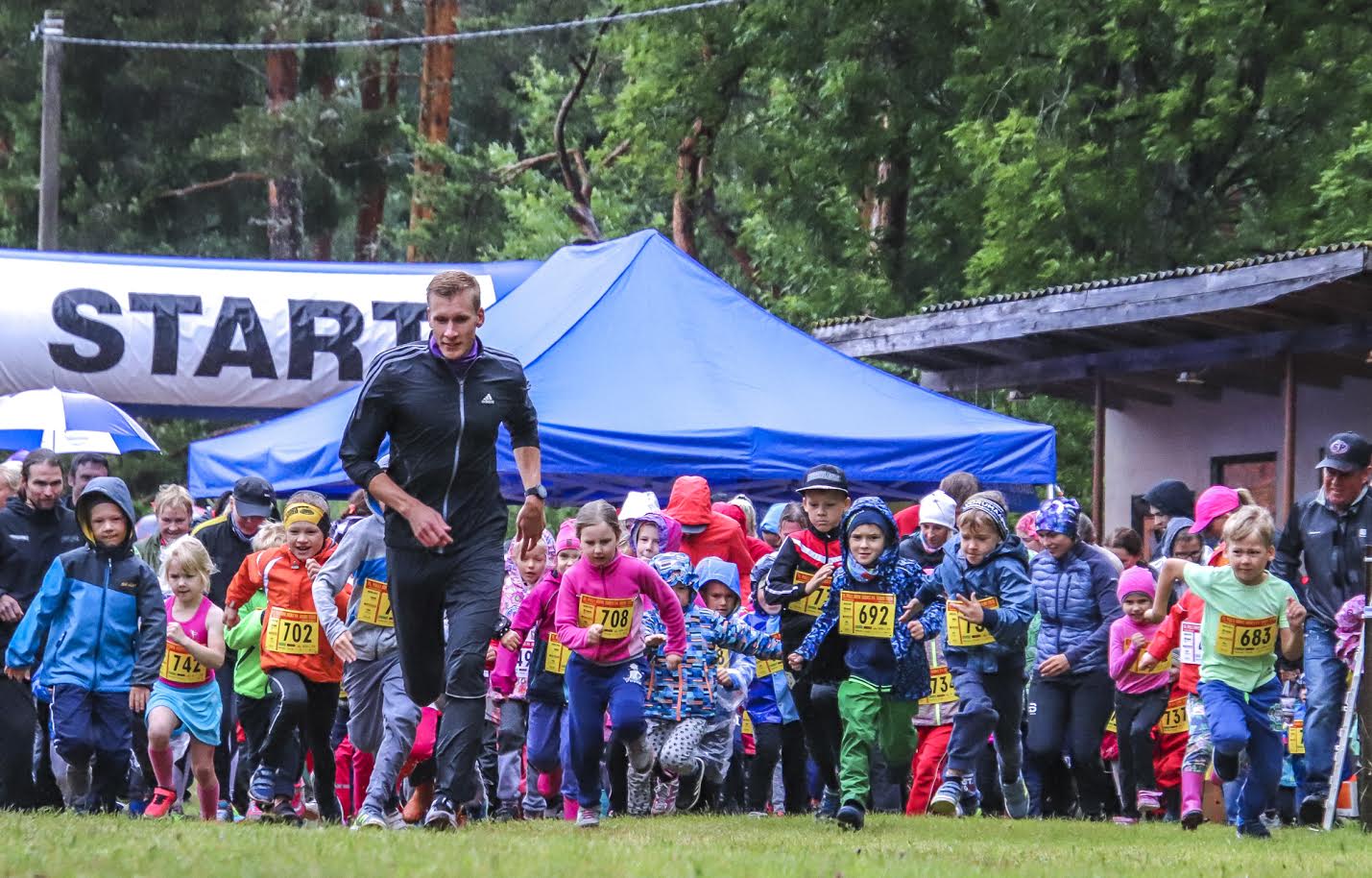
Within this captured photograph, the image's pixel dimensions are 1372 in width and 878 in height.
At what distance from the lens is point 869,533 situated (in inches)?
412

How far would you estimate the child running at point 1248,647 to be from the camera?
9.96m

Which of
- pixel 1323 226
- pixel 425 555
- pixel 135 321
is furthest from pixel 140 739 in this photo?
pixel 1323 226

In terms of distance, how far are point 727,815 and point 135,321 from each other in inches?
419

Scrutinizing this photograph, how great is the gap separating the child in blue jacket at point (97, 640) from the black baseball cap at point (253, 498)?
6.56 ft

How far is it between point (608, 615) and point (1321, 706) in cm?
373

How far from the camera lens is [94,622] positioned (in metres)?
10.6

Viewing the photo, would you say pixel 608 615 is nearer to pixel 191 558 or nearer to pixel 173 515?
pixel 191 558

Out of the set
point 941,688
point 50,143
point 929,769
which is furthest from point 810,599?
point 50,143

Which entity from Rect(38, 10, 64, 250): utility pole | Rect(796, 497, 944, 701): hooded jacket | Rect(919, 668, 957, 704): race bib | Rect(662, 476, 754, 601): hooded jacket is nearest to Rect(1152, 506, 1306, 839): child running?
Rect(796, 497, 944, 701): hooded jacket

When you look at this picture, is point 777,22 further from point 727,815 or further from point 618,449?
point 727,815

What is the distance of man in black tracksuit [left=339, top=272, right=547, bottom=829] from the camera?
338 inches

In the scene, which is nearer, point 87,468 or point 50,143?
point 87,468

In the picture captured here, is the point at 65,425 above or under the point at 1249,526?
above

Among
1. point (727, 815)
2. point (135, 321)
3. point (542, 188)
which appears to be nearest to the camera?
point (727, 815)
